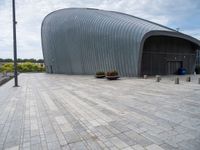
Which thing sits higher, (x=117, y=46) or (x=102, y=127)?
(x=117, y=46)

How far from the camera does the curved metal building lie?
69.2 ft

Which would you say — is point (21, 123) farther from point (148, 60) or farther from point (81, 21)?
point (81, 21)

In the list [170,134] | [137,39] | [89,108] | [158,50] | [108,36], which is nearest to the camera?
[170,134]

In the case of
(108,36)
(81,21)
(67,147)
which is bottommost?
(67,147)

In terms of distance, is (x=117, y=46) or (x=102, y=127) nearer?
(x=102, y=127)

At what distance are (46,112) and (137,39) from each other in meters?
16.1

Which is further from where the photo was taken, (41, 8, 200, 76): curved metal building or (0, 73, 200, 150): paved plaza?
(41, 8, 200, 76): curved metal building

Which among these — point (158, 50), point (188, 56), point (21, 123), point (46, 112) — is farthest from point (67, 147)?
point (188, 56)

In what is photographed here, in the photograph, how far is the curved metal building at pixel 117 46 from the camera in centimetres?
2108

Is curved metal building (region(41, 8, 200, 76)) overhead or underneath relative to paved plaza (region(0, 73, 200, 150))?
overhead

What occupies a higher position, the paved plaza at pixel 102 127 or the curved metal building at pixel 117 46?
the curved metal building at pixel 117 46

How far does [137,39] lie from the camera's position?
20.2m

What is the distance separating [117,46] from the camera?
72.6ft

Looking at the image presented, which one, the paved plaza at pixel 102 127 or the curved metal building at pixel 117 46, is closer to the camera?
the paved plaza at pixel 102 127
